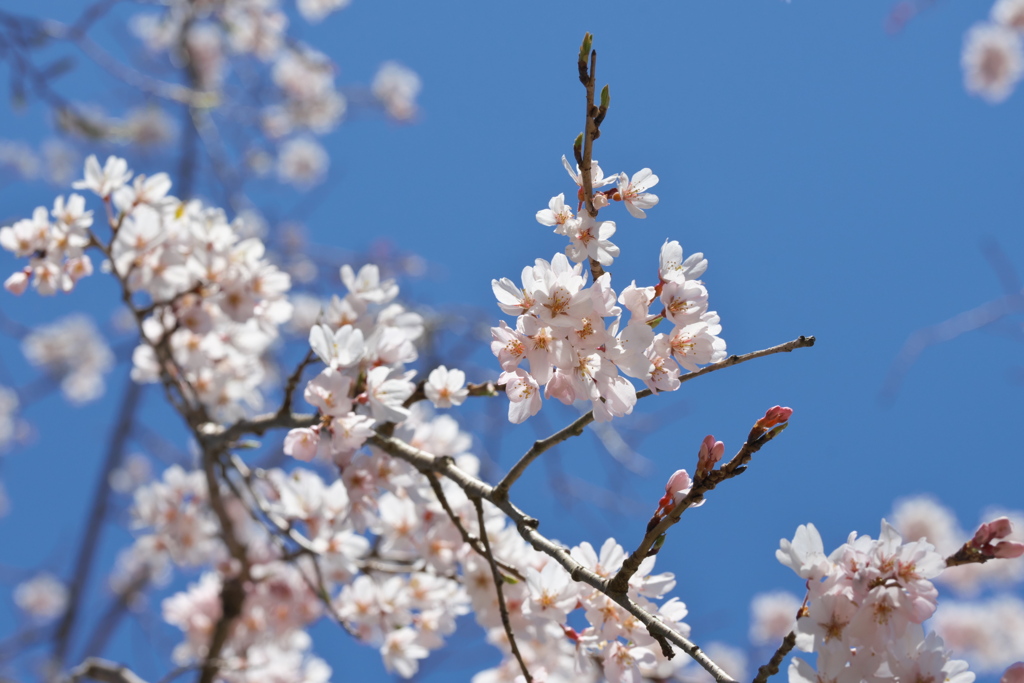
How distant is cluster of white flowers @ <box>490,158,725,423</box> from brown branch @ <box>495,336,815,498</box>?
28 mm

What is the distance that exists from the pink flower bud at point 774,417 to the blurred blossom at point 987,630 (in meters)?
7.22

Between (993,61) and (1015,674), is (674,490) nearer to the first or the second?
(1015,674)

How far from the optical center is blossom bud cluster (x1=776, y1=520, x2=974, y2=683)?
42.6 inches

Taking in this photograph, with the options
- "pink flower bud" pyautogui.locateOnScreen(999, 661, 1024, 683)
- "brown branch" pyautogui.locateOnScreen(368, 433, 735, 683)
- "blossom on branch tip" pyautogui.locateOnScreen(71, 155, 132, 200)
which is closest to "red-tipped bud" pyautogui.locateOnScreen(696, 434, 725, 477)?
"brown branch" pyautogui.locateOnScreen(368, 433, 735, 683)

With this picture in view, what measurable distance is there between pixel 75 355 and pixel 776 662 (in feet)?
26.4

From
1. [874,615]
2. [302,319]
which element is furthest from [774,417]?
[302,319]

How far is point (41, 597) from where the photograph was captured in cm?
736

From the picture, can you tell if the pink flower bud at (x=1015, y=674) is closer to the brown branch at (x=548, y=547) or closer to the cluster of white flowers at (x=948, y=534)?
the brown branch at (x=548, y=547)

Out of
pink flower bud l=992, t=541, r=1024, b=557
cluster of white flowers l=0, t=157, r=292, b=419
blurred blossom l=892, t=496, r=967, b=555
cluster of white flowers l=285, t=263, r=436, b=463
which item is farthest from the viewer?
blurred blossom l=892, t=496, r=967, b=555

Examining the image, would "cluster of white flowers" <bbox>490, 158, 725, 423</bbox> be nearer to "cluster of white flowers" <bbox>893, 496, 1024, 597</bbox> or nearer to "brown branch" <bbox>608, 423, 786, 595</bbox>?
"brown branch" <bbox>608, 423, 786, 595</bbox>

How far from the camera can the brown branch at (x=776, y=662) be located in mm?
1061

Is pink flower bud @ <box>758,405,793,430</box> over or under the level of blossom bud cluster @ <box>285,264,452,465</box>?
under

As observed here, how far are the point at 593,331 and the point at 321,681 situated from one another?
240 centimetres

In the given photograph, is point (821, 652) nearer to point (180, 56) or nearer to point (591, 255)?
point (591, 255)
